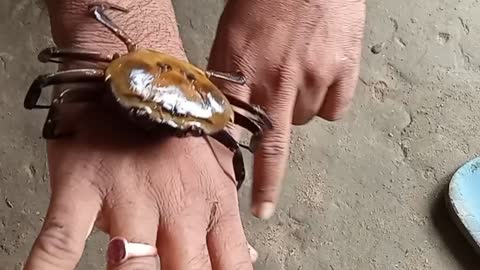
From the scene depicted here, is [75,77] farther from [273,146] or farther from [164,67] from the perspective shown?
[273,146]

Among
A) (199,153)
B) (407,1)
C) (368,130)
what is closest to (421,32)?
(407,1)

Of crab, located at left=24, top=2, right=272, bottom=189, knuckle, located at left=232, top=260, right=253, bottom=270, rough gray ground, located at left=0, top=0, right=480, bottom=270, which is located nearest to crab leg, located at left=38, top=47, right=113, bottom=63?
crab, located at left=24, top=2, right=272, bottom=189

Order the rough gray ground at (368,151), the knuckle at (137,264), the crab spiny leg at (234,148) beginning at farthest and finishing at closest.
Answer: the rough gray ground at (368,151), the crab spiny leg at (234,148), the knuckle at (137,264)

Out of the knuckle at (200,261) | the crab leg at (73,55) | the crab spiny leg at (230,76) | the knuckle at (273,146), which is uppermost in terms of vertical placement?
the crab leg at (73,55)

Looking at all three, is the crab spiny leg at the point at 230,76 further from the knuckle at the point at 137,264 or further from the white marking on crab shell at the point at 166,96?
the knuckle at the point at 137,264

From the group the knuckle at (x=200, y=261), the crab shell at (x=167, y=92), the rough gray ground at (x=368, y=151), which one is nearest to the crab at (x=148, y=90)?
the crab shell at (x=167, y=92)

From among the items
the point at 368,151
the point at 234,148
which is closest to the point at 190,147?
the point at 234,148

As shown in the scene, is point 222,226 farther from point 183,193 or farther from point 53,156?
point 53,156

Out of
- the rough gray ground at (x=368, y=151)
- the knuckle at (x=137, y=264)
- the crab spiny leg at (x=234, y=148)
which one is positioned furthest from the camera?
the rough gray ground at (x=368, y=151)
